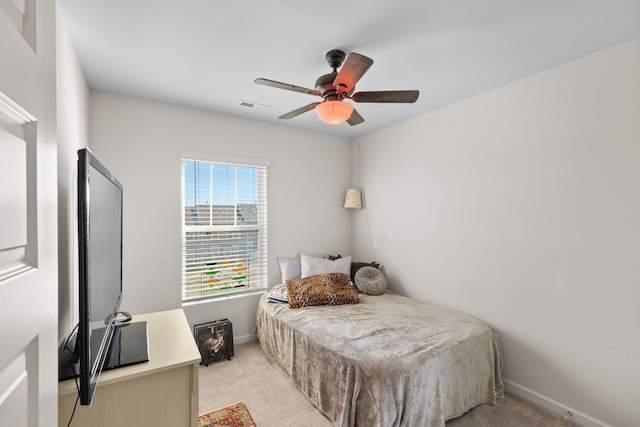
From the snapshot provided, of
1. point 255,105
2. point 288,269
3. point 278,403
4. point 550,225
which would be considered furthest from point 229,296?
point 550,225

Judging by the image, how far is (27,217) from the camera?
1.90 feet

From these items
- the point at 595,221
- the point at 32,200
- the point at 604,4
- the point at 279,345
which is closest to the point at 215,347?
the point at 279,345

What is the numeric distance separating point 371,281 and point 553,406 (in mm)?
1761

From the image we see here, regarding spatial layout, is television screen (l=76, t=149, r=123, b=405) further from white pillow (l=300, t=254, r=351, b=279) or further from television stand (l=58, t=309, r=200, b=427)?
white pillow (l=300, t=254, r=351, b=279)

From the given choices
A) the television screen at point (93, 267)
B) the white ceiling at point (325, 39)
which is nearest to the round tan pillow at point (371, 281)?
the white ceiling at point (325, 39)

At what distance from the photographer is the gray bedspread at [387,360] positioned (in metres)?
1.82

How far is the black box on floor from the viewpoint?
284 centimetres

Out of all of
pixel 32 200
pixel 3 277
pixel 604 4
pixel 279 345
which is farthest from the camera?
pixel 279 345

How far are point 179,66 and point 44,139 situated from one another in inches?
71.7

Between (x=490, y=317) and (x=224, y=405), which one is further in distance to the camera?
(x=490, y=317)

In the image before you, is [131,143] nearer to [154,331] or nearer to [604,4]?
[154,331]

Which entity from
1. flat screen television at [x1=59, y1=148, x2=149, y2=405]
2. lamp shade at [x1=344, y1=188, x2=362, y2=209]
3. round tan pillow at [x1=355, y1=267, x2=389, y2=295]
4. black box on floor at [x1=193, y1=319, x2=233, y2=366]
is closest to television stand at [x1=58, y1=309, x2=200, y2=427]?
flat screen television at [x1=59, y1=148, x2=149, y2=405]

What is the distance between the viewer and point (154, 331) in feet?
5.88

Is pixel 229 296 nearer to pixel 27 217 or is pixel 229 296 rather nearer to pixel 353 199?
pixel 353 199
